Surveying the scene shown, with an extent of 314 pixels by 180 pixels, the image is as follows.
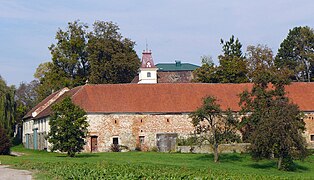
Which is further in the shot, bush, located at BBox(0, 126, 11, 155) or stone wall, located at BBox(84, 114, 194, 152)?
stone wall, located at BBox(84, 114, 194, 152)

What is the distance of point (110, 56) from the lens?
73438 mm

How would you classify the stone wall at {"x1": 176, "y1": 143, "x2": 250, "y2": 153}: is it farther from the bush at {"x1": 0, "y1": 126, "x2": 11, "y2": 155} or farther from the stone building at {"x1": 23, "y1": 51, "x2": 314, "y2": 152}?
the bush at {"x1": 0, "y1": 126, "x2": 11, "y2": 155}

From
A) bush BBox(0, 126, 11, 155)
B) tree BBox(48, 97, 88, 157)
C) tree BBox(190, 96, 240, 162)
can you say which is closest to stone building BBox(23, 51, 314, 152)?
bush BBox(0, 126, 11, 155)

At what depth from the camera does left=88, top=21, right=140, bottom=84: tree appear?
238 feet

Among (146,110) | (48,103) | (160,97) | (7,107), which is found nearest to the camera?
(146,110)

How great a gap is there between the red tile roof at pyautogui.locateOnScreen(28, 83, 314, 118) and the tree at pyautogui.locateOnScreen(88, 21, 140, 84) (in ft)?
45.1

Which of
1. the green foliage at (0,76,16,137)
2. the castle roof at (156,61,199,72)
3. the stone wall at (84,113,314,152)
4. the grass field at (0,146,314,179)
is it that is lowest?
the grass field at (0,146,314,179)

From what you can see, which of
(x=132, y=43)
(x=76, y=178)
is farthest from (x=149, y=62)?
(x=76, y=178)

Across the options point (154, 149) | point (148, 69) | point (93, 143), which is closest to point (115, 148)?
point (93, 143)

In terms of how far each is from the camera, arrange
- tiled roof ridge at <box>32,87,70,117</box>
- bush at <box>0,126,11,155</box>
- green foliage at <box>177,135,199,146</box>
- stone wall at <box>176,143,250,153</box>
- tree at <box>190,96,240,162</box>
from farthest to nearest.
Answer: tiled roof ridge at <box>32,87,70,117</box>, green foliage at <box>177,135,199,146</box>, stone wall at <box>176,143,250,153</box>, bush at <box>0,126,11,155</box>, tree at <box>190,96,240,162</box>

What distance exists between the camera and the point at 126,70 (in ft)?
247

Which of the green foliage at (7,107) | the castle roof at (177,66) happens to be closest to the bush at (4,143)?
the green foliage at (7,107)

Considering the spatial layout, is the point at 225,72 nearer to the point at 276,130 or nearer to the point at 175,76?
the point at 276,130

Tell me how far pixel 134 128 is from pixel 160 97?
4593 mm
